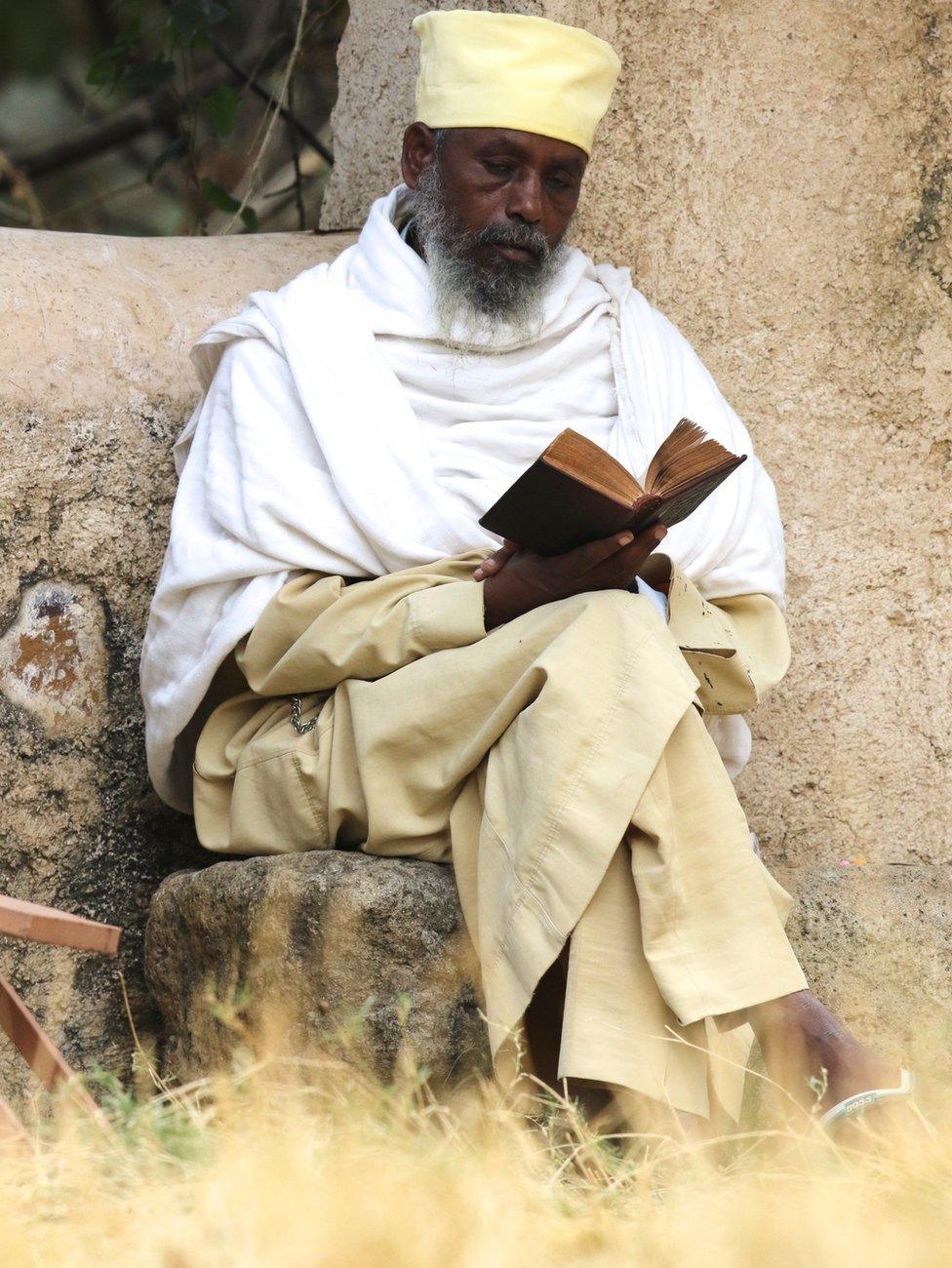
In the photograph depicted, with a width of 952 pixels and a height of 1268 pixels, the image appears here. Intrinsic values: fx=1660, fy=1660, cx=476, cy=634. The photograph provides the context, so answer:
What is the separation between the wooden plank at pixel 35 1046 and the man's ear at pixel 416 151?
211 centimetres

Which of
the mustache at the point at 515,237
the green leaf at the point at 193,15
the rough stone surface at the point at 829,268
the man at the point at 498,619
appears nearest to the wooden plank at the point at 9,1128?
the man at the point at 498,619

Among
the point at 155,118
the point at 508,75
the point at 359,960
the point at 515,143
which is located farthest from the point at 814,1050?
the point at 155,118

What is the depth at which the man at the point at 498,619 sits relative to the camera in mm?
2436

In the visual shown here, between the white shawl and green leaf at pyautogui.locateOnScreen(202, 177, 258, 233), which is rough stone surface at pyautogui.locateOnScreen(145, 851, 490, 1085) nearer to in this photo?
the white shawl

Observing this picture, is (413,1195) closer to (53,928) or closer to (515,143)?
(53,928)

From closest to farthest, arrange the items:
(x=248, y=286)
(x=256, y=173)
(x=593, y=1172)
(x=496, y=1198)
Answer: (x=496, y=1198)
(x=593, y=1172)
(x=248, y=286)
(x=256, y=173)

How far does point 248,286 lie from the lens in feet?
12.6

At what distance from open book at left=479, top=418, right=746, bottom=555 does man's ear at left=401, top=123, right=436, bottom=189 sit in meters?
1.21

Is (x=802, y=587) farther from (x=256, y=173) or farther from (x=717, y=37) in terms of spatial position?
(x=256, y=173)

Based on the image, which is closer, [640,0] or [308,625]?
[308,625]

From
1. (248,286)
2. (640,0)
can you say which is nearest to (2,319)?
(248,286)

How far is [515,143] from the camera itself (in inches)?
134

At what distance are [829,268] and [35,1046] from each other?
2713 millimetres

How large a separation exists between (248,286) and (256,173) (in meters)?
1.61
